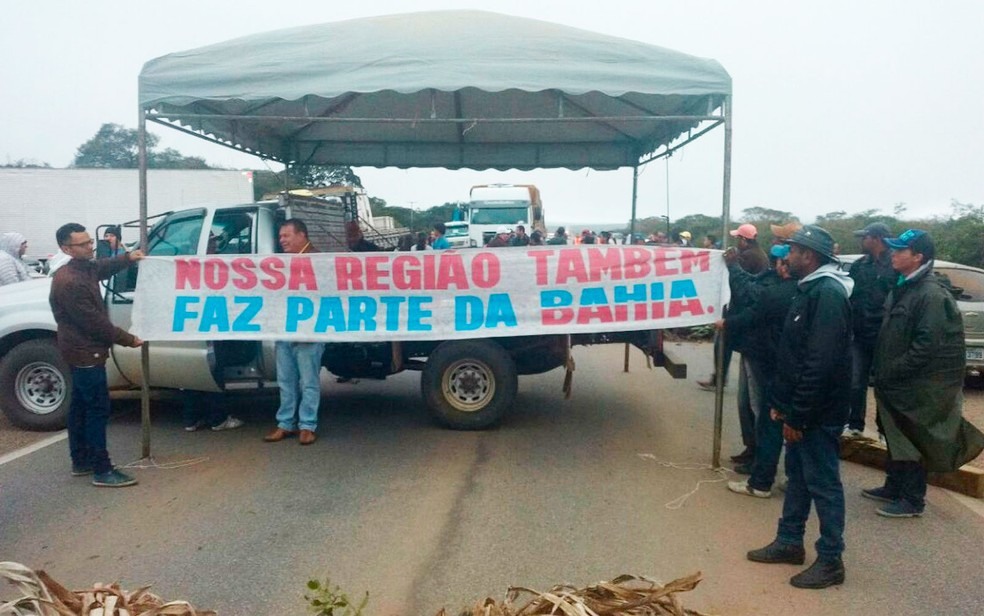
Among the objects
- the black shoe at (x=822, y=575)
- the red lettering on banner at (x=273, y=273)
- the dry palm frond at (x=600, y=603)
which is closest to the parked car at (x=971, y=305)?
the black shoe at (x=822, y=575)

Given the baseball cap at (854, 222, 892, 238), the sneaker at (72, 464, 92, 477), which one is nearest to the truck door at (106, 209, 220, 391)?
the sneaker at (72, 464, 92, 477)

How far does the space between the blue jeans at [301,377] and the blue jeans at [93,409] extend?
148 centimetres

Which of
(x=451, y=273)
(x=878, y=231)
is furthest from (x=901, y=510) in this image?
(x=451, y=273)

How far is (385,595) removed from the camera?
4145mm

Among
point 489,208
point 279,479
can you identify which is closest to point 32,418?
point 279,479

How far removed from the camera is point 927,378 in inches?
205

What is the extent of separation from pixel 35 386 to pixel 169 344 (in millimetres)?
1516

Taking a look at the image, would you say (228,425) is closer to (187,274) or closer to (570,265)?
(187,274)

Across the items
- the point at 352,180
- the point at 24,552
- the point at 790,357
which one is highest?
the point at 352,180

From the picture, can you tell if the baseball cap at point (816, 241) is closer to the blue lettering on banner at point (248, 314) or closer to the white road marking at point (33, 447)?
the blue lettering on banner at point (248, 314)

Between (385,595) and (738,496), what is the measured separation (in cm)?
284

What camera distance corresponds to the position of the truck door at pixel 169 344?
7.20 metres

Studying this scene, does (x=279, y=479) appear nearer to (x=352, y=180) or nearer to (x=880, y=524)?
(x=880, y=524)

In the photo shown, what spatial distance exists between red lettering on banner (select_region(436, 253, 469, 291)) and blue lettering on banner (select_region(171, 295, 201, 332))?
2.08m
